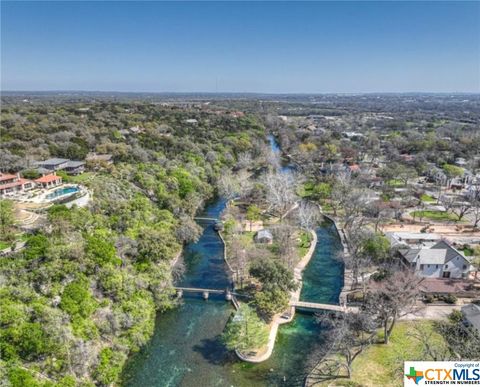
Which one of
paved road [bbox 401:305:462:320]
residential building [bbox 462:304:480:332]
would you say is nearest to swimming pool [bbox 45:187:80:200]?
paved road [bbox 401:305:462:320]

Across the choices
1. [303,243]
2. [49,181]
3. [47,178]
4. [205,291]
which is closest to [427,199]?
[303,243]

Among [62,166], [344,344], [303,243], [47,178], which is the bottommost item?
[303,243]

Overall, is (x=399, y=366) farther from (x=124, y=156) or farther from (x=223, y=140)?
(x=223, y=140)

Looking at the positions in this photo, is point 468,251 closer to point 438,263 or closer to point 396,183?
point 438,263

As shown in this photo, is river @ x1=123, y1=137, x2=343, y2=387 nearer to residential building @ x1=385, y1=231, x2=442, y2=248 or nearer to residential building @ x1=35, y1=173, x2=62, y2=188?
residential building @ x1=385, y1=231, x2=442, y2=248

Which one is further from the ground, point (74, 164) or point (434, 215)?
point (74, 164)
